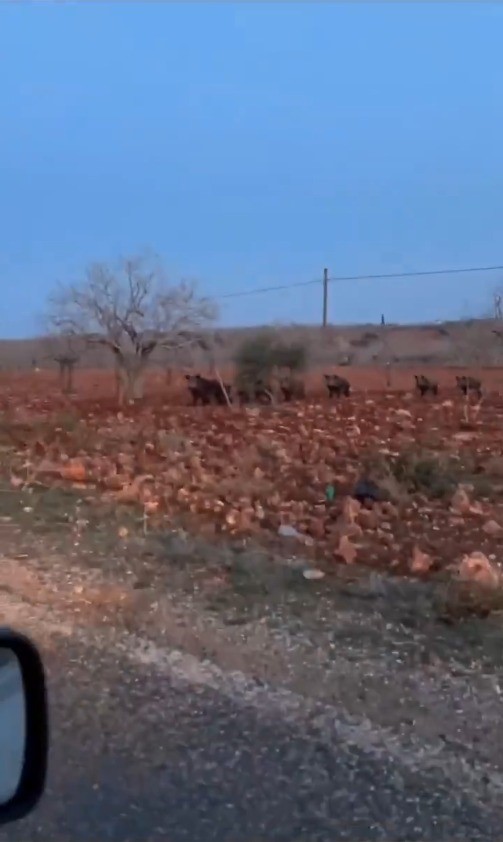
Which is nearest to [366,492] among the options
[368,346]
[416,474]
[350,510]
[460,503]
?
[416,474]

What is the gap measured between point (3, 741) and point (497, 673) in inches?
190

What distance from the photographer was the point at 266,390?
4384cm

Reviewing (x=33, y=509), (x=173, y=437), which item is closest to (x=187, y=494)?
(x=33, y=509)

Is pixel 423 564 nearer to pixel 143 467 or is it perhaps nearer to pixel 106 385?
pixel 143 467

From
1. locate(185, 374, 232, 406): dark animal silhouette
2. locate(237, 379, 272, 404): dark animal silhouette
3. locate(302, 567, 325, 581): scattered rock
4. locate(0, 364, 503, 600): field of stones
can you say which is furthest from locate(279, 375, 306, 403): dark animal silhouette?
locate(302, 567, 325, 581): scattered rock

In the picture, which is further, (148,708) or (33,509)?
(33,509)

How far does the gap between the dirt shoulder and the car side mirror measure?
2.97m

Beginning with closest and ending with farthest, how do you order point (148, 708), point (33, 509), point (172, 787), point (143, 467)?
point (172, 787) → point (148, 708) → point (33, 509) → point (143, 467)

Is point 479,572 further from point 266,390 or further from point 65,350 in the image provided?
point 65,350

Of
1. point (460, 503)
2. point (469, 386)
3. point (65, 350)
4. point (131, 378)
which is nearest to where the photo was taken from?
point (460, 503)

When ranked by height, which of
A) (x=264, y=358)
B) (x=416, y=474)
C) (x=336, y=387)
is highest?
(x=264, y=358)

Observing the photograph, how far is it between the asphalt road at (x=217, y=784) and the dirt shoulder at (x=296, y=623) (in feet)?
1.38

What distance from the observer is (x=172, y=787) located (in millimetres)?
5789

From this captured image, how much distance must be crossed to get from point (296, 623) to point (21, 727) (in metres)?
5.80
